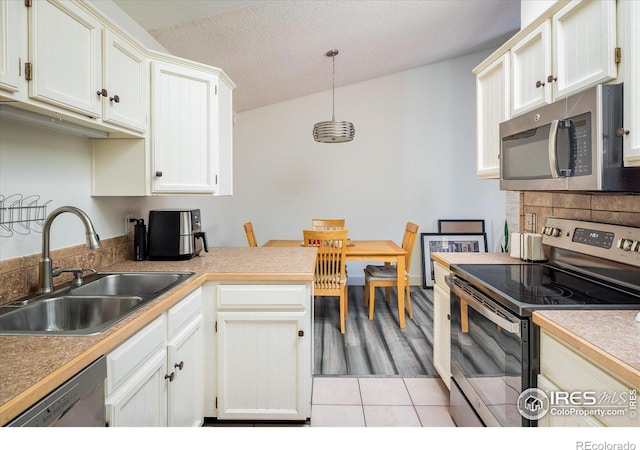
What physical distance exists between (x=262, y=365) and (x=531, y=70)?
77.9 inches

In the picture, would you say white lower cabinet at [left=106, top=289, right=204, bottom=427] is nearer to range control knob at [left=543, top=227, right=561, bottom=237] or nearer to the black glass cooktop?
the black glass cooktop

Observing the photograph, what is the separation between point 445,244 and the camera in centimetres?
516

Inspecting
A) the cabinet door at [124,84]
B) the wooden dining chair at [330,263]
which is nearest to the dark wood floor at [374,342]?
the wooden dining chair at [330,263]

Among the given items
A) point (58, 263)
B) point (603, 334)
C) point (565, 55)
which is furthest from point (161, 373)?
point (565, 55)

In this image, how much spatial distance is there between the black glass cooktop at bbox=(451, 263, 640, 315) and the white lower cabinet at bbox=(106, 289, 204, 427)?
1.29 m

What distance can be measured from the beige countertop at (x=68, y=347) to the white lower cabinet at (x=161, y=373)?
5cm

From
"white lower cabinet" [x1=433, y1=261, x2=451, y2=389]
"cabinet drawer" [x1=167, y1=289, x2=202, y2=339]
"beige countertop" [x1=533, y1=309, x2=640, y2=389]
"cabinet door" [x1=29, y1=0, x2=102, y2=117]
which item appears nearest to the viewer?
"beige countertop" [x1=533, y1=309, x2=640, y2=389]

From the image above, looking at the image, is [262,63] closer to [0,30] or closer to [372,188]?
[372,188]

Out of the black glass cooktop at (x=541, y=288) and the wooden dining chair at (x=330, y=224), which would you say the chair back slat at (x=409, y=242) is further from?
the black glass cooktop at (x=541, y=288)

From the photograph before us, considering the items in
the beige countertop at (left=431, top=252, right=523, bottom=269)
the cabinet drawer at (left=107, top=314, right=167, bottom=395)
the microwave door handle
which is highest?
the microwave door handle

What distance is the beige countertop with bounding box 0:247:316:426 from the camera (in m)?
0.82

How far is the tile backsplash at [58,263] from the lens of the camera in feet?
4.80

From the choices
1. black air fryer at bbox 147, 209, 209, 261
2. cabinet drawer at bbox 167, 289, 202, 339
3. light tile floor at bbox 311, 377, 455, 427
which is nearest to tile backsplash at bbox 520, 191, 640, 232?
light tile floor at bbox 311, 377, 455, 427
